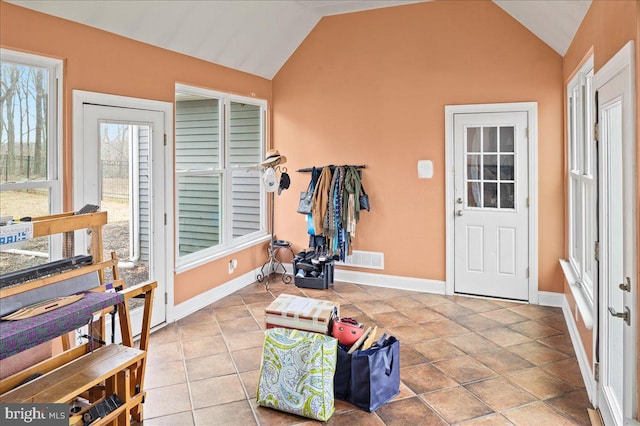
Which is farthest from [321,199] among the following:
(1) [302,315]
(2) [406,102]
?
(1) [302,315]

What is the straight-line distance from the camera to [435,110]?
510cm

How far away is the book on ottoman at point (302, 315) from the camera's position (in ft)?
9.43

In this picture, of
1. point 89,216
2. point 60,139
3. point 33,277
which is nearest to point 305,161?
point 60,139

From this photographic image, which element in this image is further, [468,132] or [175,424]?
[468,132]

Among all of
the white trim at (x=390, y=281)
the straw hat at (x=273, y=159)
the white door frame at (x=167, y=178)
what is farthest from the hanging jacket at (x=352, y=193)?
the white door frame at (x=167, y=178)

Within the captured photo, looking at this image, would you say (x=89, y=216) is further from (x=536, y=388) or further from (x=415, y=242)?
(x=415, y=242)

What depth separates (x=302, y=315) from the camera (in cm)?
292

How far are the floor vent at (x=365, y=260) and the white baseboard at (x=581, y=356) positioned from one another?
201 centimetres

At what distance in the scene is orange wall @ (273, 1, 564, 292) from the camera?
4688 mm

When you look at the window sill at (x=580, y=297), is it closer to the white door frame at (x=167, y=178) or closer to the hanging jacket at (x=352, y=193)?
the hanging jacket at (x=352, y=193)

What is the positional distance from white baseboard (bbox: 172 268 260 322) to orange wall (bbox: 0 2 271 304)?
2.3 inches

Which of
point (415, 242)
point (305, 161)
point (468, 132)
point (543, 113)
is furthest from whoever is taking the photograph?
point (305, 161)

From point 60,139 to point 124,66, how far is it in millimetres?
868

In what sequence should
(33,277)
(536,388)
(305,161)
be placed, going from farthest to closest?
(305,161) < (536,388) < (33,277)
